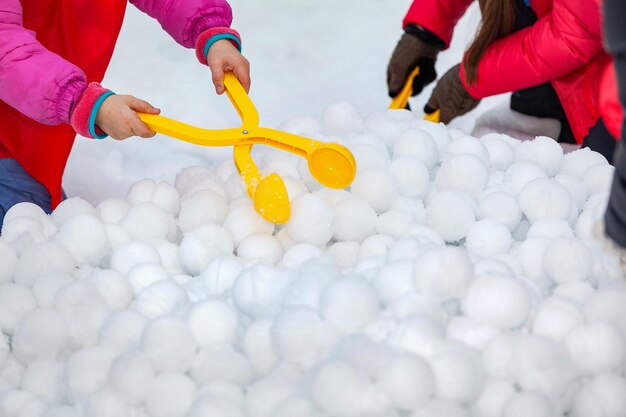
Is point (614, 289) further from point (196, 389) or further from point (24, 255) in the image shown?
point (24, 255)

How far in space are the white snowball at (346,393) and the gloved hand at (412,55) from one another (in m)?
0.78

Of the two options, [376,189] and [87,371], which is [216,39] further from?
[87,371]

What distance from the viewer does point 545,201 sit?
2.60ft

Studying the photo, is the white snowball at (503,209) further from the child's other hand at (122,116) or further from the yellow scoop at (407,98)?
the yellow scoop at (407,98)

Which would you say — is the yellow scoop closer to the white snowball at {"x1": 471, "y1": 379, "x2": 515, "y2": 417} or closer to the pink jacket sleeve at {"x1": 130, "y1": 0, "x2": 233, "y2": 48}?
the pink jacket sleeve at {"x1": 130, "y1": 0, "x2": 233, "y2": 48}

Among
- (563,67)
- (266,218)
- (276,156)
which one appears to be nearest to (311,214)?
(266,218)

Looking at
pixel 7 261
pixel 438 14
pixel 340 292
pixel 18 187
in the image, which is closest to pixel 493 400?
pixel 340 292

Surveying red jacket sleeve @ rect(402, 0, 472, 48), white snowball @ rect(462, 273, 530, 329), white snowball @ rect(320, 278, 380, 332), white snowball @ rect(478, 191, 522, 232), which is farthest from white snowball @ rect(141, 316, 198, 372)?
red jacket sleeve @ rect(402, 0, 472, 48)

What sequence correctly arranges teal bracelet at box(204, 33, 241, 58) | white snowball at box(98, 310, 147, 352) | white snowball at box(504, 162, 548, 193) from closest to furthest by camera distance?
1. white snowball at box(98, 310, 147, 352)
2. white snowball at box(504, 162, 548, 193)
3. teal bracelet at box(204, 33, 241, 58)

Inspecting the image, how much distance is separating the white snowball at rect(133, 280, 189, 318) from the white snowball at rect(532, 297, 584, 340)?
11.5 inches

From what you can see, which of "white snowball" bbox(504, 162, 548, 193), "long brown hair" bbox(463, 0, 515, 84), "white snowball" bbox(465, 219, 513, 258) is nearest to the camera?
"white snowball" bbox(465, 219, 513, 258)

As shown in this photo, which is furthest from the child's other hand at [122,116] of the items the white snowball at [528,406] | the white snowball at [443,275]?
the white snowball at [528,406]

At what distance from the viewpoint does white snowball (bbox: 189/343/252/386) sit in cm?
61

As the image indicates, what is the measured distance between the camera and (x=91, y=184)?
117 centimetres
